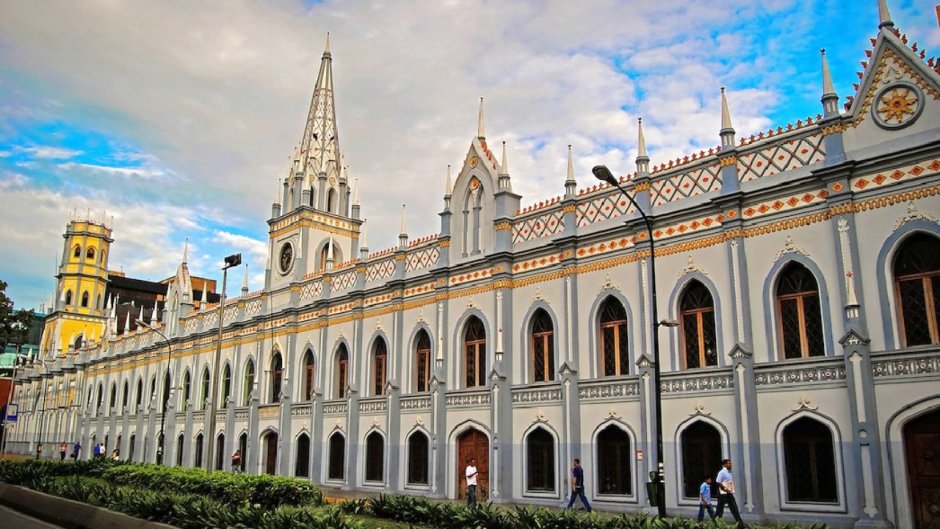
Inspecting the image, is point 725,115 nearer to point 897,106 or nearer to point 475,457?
point 897,106

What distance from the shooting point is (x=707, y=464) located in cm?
2189

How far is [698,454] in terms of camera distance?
2223cm

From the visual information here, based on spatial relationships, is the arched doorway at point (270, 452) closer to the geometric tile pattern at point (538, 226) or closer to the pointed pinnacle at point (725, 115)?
the geometric tile pattern at point (538, 226)

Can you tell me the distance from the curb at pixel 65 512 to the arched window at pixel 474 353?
15608mm

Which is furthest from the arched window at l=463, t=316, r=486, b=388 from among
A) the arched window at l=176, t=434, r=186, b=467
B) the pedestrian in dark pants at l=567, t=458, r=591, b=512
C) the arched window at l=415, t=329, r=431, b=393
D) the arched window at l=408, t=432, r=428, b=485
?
the arched window at l=176, t=434, r=186, b=467

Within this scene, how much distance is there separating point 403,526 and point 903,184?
15.1 m

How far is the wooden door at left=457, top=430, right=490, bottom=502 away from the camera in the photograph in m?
28.2

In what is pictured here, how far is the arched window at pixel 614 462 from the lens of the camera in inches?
942

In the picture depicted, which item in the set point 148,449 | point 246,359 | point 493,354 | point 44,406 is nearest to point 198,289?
point 44,406

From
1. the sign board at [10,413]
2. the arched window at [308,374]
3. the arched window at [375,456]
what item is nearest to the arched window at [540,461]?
the arched window at [375,456]

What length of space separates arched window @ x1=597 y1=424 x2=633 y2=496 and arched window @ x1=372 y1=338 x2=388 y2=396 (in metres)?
13.0

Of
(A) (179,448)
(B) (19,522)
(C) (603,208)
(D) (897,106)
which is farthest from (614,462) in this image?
(A) (179,448)

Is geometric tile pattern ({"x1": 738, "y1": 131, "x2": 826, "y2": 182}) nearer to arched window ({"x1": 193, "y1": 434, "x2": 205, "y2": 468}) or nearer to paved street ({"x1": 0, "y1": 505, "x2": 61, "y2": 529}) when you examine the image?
paved street ({"x1": 0, "y1": 505, "x2": 61, "y2": 529})

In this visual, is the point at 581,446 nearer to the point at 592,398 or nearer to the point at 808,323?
the point at 592,398
